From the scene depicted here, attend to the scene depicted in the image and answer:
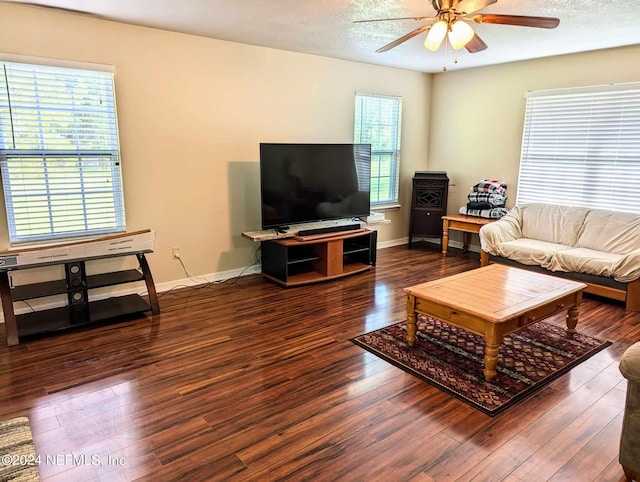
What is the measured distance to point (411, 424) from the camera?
224 cm

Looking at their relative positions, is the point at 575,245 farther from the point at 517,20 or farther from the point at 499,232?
the point at 517,20

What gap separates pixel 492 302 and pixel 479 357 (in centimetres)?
43

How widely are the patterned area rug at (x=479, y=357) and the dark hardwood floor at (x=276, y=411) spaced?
8 centimetres

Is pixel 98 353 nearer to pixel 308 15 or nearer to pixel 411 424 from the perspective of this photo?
pixel 411 424

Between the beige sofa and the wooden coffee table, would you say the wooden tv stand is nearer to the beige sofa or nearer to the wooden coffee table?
the beige sofa

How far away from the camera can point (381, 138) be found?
19.3ft

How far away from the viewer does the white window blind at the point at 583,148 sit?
14.9 feet

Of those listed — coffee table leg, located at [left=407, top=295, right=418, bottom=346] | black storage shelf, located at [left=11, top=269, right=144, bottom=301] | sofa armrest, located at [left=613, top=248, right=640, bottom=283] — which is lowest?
coffee table leg, located at [left=407, top=295, right=418, bottom=346]

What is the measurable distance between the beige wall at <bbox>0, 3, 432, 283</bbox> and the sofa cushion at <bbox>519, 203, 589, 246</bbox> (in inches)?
98.0

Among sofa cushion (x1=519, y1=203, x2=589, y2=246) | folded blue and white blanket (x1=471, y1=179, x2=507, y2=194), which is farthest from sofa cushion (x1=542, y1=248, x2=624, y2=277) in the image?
folded blue and white blanket (x1=471, y1=179, x2=507, y2=194)

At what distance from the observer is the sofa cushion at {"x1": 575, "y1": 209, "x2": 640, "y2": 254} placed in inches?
169

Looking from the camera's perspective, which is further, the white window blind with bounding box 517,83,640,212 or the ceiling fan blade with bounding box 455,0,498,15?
the white window blind with bounding box 517,83,640,212

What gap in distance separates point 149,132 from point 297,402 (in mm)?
2835

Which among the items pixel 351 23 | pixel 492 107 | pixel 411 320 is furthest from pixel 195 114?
pixel 492 107
